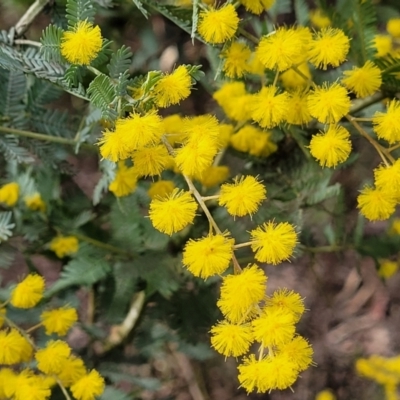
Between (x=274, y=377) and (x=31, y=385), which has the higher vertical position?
(x=274, y=377)

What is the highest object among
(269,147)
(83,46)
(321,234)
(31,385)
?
(83,46)

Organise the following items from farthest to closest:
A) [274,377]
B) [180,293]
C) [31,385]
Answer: [180,293] → [31,385] → [274,377]

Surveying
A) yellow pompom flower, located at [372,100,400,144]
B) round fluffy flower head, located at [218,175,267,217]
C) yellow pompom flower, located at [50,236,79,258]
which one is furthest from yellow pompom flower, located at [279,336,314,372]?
yellow pompom flower, located at [50,236,79,258]

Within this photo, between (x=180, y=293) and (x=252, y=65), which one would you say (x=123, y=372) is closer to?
(x=180, y=293)

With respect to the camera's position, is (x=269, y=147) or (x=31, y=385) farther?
(x=269, y=147)

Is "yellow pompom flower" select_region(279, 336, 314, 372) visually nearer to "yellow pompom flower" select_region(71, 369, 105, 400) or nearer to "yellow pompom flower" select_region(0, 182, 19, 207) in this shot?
"yellow pompom flower" select_region(71, 369, 105, 400)

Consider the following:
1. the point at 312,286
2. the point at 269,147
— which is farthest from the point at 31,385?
the point at 312,286

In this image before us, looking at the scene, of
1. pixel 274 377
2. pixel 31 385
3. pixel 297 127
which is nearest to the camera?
pixel 274 377
